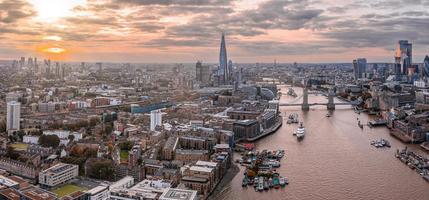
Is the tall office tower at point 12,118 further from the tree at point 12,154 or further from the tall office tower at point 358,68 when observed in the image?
the tall office tower at point 358,68

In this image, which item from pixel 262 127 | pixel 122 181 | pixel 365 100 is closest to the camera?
pixel 122 181

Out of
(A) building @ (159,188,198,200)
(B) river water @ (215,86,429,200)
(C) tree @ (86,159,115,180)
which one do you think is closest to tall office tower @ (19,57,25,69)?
(B) river water @ (215,86,429,200)

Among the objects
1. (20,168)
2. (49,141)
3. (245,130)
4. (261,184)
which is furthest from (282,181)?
(49,141)

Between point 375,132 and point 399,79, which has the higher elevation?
point 399,79

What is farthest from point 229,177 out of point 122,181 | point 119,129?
point 119,129

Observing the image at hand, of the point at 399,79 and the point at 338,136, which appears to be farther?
the point at 399,79

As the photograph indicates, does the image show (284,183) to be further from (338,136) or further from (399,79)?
(399,79)
